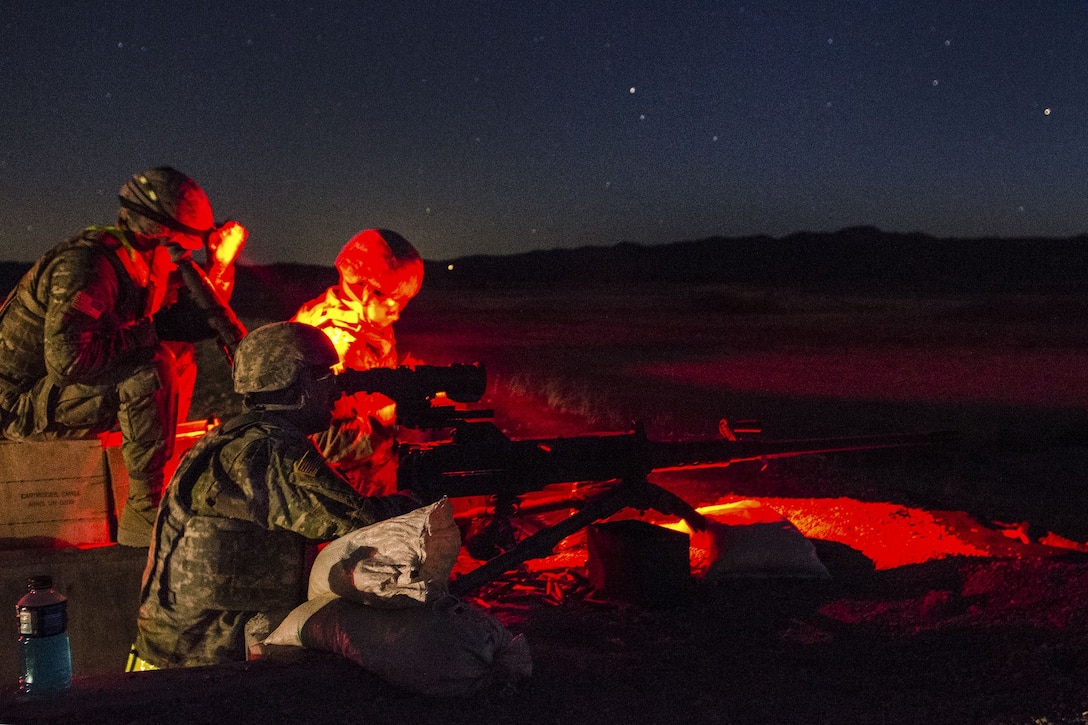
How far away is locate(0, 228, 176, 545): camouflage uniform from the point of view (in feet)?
16.6

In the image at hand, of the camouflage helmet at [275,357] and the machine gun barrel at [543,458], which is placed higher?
the camouflage helmet at [275,357]

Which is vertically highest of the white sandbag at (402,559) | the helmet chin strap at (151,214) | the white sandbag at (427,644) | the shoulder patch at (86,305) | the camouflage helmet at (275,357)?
the helmet chin strap at (151,214)

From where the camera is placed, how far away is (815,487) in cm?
886

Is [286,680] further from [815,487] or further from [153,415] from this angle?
[815,487]

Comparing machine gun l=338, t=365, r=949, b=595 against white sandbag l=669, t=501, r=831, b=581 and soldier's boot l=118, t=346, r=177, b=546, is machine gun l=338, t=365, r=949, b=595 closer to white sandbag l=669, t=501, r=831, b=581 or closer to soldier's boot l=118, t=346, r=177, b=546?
white sandbag l=669, t=501, r=831, b=581

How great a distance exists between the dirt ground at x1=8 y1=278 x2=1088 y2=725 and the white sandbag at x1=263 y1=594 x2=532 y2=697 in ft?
0.21

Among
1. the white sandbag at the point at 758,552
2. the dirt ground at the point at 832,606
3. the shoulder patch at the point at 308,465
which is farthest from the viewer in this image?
the white sandbag at the point at 758,552

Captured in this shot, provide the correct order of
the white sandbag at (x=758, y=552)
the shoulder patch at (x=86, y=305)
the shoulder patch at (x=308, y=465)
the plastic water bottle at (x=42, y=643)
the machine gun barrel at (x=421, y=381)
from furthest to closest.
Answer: the white sandbag at (x=758, y=552), the shoulder patch at (x=86, y=305), the machine gun barrel at (x=421, y=381), the shoulder patch at (x=308, y=465), the plastic water bottle at (x=42, y=643)

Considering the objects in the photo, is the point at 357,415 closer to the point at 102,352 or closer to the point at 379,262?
the point at 379,262

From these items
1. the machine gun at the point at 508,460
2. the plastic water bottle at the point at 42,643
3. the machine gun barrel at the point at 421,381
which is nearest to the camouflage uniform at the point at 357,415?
the machine gun at the point at 508,460

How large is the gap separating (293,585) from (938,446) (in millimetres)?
4153

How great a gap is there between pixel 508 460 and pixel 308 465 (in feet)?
4.70

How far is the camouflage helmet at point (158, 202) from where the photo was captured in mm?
5441

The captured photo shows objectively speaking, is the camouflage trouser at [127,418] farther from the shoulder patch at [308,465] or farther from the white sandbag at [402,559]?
the white sandbag at [402,559]
